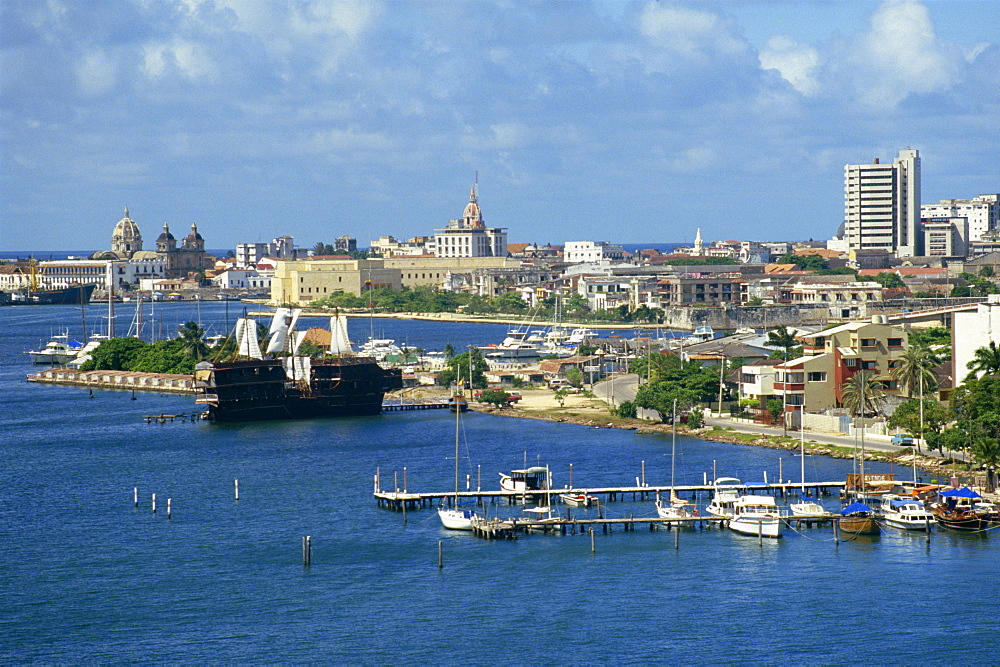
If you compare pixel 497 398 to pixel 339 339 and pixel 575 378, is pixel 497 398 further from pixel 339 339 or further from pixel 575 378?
pixel 339 339

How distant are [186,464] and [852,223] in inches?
5494

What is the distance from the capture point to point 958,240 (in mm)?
190250

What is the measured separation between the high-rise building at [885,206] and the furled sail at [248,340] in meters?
113

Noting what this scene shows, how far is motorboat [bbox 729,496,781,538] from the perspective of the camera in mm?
43219

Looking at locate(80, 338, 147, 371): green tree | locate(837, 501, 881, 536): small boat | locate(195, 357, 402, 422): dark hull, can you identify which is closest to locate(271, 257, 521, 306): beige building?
locate(80, 338, 147, 371): green tree

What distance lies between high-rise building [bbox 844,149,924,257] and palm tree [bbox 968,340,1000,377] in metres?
125

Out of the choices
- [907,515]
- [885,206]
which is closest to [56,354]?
[907,515]

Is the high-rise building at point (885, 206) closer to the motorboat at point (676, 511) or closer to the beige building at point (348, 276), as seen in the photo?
the beige building at point (348, 276)

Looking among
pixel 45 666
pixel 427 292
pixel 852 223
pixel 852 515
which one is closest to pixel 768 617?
pixel 852 515

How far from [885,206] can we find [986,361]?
13075 centimetres

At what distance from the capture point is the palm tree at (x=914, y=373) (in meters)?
56.5

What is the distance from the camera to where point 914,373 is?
5700 centimetres

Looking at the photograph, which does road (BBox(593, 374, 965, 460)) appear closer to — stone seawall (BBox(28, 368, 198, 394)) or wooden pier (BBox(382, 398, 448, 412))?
wooden pier (BBox(382, 398, 448, 412))

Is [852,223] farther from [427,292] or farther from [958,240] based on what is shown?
[427,292]
